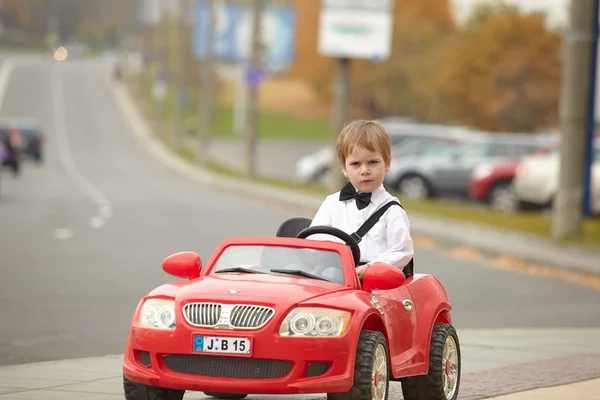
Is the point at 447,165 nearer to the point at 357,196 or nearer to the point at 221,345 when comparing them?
the point at 357,196

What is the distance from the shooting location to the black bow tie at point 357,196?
313 inches

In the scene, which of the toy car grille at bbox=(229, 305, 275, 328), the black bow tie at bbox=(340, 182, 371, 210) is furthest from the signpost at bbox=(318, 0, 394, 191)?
the toy car grille at bbox=(229, 305, 275, 328)

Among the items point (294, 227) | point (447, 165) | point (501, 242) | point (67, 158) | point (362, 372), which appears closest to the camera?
point (362, 372)

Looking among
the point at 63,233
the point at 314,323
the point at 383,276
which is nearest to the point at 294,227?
the point at 383,276

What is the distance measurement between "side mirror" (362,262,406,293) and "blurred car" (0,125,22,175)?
1469 inches

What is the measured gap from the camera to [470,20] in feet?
293

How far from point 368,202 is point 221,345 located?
150cm

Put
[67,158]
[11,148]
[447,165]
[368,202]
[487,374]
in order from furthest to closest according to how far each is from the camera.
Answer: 1. [67,158]
2. [11,148]
3. [447,165]
4. [487,374]
5. [368,202]

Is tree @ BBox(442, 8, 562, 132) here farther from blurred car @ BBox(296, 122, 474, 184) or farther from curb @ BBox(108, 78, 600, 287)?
curb @ BBox(108, 78, 600, 287)

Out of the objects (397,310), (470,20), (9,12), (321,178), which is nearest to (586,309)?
(397,310)

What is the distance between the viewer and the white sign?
3662cm

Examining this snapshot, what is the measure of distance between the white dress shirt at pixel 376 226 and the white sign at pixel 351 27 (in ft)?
93.9

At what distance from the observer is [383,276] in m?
7.26

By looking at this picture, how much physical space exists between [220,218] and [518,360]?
17583 mm
